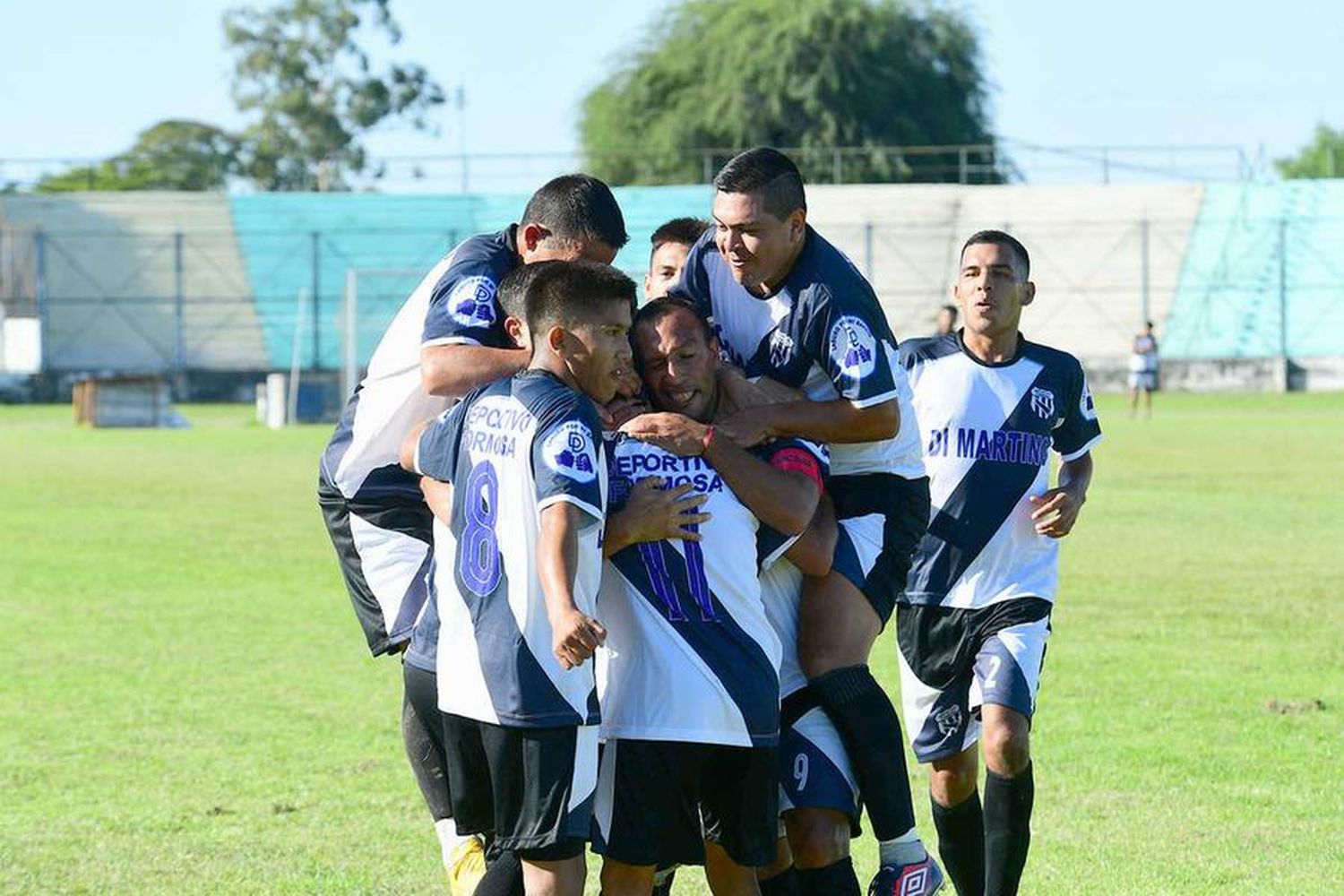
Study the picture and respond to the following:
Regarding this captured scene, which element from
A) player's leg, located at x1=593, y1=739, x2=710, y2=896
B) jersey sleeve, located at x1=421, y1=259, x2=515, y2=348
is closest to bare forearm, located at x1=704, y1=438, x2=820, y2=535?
player's leg, located at x1=593, y1=739, x2=710, y2=896

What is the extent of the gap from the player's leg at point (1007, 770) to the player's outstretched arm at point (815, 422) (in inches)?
55.9

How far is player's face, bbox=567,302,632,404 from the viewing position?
503cm

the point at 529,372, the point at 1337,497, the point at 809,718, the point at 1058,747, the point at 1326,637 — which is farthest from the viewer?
the point at 1337,497

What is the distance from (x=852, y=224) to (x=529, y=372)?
5471cm

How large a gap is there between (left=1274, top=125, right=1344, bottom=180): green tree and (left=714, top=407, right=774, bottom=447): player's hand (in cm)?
9808

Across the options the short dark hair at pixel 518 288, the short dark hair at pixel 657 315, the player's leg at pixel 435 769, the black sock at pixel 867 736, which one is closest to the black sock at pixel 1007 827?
the black sock at pixel 867 736

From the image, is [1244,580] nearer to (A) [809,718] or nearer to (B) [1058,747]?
(B) [1058,747]

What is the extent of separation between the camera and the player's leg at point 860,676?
18.7 ft

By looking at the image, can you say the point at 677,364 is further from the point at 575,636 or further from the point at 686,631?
the point at 575,636

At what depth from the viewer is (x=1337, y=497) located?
22.1 meters

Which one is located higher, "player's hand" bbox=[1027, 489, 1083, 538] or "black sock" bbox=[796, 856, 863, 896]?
"player's hand" bbox=[1027, 489, 1083, 538]

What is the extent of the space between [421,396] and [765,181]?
1.39 meters

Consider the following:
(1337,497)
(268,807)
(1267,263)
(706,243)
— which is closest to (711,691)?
(706,243)

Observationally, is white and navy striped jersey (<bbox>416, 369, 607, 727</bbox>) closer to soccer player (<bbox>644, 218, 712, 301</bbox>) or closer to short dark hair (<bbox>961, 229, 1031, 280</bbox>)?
soccer player (<bbox>644, 218, 712, 301</bbox>)
